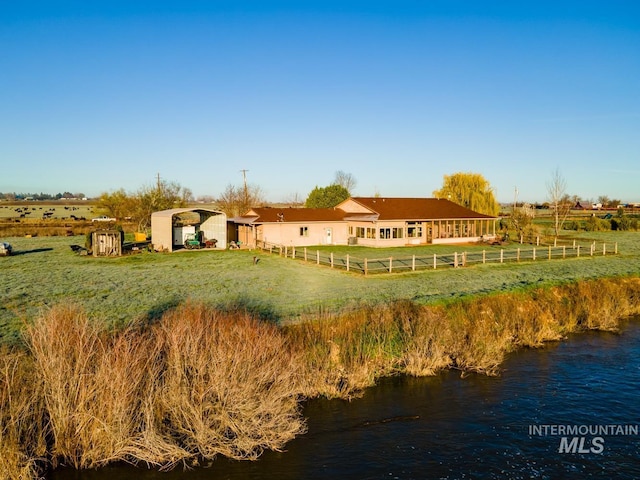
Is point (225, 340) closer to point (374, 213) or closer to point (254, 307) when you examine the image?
point (254, 307)

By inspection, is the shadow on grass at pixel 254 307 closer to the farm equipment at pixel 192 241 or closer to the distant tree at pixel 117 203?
the farm equipment at pixel 192 241

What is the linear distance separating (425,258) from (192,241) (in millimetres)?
20508

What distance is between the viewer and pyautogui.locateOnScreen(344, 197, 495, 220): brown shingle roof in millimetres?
46094

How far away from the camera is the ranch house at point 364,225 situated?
43812 mm

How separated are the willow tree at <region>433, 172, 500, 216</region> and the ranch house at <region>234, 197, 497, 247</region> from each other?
1811 cm

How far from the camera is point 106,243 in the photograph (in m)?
37.3

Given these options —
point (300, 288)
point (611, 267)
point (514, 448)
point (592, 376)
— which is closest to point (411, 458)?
point (514, 448)

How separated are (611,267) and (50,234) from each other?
190 feet

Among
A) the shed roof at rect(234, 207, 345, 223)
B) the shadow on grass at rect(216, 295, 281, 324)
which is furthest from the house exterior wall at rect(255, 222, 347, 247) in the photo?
the shadow on grass at rect(216, 295, 281, 324)

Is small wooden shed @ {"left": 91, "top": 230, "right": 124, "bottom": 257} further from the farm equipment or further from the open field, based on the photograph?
the farm equipment

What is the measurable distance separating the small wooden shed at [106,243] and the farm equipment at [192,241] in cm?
642

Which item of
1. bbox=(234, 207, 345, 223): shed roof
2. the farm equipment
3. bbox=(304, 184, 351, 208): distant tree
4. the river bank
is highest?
bbox=(304, 184, 351, 208): distant tree

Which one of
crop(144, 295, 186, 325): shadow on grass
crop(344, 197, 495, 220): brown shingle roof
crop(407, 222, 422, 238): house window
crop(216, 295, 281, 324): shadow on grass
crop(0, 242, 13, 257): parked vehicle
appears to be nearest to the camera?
crop(144, 295, 186, 325): shadow on grass

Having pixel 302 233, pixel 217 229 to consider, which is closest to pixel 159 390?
pixel 217 229
